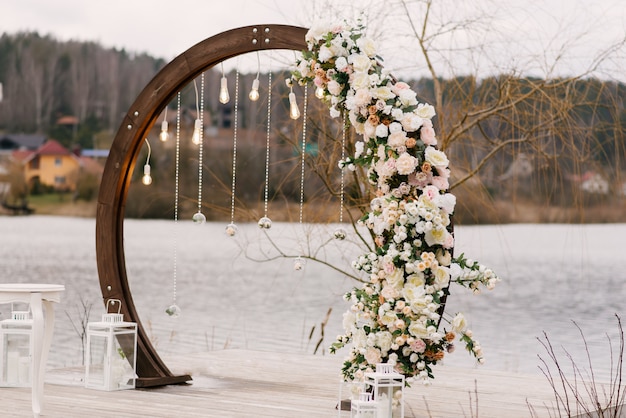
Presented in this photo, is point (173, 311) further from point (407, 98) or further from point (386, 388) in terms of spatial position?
point (407, 98)

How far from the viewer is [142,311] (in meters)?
14.6

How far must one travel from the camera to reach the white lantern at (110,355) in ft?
19.2

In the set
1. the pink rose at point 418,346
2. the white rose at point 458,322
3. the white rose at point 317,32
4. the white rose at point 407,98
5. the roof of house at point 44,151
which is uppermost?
the roof of house at point 44,151

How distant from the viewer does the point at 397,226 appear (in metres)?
4.80

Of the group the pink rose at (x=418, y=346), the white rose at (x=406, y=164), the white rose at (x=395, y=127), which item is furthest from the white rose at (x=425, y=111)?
the pink rose at (x=418, y=346)

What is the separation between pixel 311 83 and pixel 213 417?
6.22ft

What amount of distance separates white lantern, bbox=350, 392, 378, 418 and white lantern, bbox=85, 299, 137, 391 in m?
1.82

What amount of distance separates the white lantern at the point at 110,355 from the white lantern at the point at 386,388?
181 centimetres

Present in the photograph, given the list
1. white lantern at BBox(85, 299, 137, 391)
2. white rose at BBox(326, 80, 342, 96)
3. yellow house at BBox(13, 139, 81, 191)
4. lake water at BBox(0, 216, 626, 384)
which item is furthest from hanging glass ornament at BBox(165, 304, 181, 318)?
yellow house at BBox(13, 139, 81, 191)

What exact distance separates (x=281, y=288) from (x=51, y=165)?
6.52 meters

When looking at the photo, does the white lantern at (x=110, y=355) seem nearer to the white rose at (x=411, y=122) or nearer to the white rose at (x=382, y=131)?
the white rose at (x=382, y=131)

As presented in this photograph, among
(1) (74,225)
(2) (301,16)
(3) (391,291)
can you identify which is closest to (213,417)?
(3) (391,291)

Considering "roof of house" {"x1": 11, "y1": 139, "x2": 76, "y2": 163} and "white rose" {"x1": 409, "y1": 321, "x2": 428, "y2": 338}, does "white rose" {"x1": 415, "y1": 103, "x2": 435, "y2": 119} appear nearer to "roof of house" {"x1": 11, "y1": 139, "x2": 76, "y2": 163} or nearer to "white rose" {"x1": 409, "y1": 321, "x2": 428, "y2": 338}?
"white rose" {"x1": 409, "y1": 321, "x2": 428, "y2": 338}

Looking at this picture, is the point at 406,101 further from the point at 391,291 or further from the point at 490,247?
the point at 490,247
